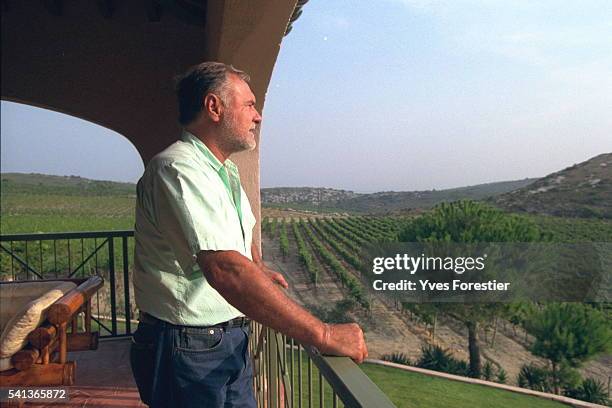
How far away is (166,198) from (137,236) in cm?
19

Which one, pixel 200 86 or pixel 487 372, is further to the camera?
pixel 487 372

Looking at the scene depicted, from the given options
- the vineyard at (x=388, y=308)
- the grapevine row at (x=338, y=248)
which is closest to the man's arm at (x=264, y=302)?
the vineyard at (x=388, y=308)

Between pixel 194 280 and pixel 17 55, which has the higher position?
pixel 17 55

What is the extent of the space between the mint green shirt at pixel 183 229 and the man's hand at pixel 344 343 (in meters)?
0.21

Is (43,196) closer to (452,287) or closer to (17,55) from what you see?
(452,287)

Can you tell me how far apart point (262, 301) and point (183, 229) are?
0.60 ft

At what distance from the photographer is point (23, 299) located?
7.39 feet

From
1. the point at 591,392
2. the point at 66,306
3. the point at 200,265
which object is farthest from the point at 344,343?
the point at 591,392

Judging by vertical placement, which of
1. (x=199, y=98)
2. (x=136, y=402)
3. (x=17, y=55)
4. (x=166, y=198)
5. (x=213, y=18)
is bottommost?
(x=136, y=402)

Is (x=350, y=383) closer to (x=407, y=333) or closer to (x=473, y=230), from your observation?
(x=473, y=230)

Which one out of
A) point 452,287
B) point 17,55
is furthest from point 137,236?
point 452,287

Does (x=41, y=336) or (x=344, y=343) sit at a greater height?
(x=344, y=343)

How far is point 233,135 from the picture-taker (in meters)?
1.01

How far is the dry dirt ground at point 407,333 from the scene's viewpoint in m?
35.5
